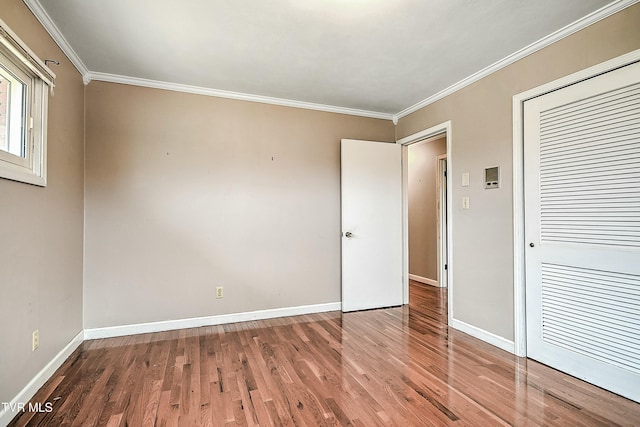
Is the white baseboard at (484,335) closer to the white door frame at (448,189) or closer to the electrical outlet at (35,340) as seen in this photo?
the white door frame at (448,189)

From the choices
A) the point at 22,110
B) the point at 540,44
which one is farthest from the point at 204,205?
the point at 540,44

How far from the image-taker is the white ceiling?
200cm

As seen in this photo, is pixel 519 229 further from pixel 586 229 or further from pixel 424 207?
pixel 424 207

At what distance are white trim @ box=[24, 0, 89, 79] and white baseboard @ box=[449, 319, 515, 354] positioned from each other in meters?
4.09

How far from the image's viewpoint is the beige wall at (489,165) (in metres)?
2.34

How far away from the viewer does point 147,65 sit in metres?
2.76

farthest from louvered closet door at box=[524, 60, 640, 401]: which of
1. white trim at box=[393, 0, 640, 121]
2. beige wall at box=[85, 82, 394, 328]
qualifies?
beige wall at box=[85, 82, 394, 328]

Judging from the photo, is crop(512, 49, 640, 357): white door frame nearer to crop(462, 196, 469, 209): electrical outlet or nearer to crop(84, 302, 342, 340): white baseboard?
crop(462, 196, 469, 209): electrical outlet

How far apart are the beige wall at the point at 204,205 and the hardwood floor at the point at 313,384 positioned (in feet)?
1.59

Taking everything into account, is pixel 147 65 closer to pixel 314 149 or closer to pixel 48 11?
pixel 48 11

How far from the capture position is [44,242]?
2150 mm

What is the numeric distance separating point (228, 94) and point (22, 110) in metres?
1.76

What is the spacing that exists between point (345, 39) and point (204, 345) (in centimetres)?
276

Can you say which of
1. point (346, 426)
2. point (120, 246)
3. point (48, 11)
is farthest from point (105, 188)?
point (346, 426)
